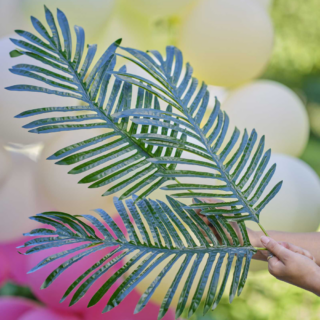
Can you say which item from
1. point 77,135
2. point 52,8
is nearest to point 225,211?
point 77,135

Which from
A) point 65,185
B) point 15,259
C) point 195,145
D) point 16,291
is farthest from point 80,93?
point 16,291

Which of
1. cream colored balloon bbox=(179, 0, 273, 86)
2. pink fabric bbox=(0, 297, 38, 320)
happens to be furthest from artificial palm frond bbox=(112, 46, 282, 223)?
pink fabric bbox=(0, 297, 38, 320)

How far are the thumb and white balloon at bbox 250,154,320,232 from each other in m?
0.44

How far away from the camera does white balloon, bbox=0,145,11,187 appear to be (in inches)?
43.4

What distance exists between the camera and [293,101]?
4.14ft

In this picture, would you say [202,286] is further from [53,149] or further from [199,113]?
[53,149]

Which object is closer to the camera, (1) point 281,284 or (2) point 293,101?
(2) point 293,101

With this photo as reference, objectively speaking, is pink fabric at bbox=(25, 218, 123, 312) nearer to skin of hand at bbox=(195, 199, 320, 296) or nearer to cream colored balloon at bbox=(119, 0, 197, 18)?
skin of hand at bbox=(195, 199, 320, 296)

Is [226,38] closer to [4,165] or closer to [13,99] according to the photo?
[13,99]

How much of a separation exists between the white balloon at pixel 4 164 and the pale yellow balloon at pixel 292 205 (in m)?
0.76

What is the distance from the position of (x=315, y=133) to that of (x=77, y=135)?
331 centimetres

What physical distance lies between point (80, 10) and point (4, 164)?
517mm

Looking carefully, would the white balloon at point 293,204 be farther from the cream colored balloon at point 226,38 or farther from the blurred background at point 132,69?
the cream colored balloon at point 226,38

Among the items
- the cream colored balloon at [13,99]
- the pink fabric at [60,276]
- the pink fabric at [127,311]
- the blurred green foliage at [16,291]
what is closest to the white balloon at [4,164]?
the cream colored balloon at [13,99]
